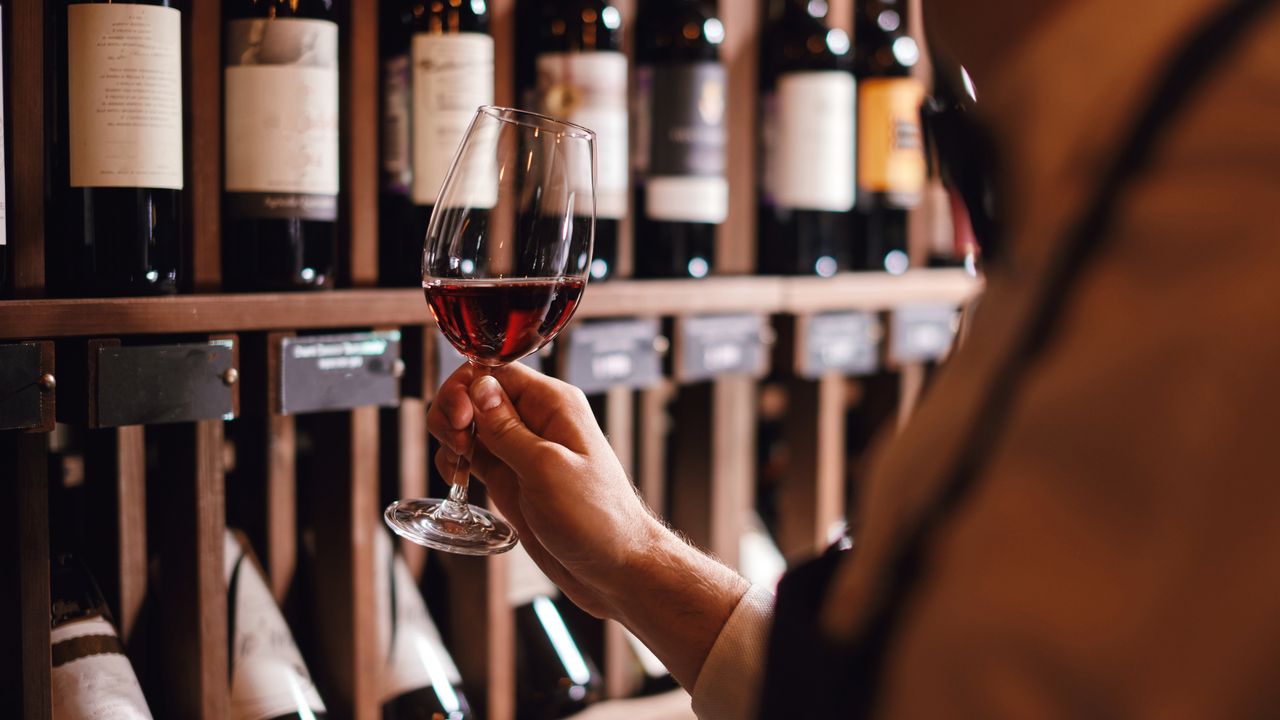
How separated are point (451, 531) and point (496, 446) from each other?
0.24ft

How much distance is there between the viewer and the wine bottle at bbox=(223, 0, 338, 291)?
915 mm

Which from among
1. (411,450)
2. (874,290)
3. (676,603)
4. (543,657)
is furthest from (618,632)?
(874,290)

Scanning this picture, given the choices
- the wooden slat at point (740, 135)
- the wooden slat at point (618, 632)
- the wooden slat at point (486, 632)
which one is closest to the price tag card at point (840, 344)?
the wooden slat at point (740, 135)

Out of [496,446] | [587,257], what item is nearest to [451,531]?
[496,446]

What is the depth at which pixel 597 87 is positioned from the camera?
1.12 meters

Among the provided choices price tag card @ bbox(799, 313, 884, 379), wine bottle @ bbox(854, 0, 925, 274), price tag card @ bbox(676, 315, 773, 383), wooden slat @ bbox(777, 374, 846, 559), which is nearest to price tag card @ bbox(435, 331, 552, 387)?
price tag card @ bbox(676, 315, 773, 383)

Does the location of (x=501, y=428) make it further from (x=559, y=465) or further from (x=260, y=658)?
(x=260, y=658)

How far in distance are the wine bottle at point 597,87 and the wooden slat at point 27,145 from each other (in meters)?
0.47

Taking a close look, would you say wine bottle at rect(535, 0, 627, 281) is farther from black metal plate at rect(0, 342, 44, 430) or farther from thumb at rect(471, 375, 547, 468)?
black metal plate at rect(0, 342, 44, 430)

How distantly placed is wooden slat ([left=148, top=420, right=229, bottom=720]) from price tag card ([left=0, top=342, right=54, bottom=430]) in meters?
0.14

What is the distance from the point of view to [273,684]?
1010 millimetres

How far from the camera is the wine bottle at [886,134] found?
1.45 metres

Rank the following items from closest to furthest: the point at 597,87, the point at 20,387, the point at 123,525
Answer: the point at 20,387, the point at 123,525, the point at 597,87

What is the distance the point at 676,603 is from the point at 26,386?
1.68 feet
